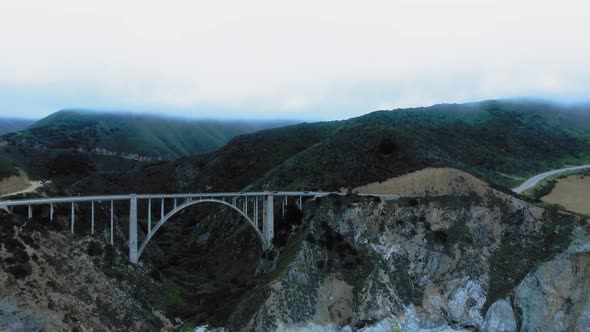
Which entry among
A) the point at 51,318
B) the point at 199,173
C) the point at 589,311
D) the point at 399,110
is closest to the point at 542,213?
the point at 589,311

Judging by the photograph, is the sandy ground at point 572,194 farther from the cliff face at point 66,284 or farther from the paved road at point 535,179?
the cliff face at point 66,284

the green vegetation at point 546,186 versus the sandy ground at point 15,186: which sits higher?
the sandy ground at point 15,186

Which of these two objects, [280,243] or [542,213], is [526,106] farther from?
[280,243]

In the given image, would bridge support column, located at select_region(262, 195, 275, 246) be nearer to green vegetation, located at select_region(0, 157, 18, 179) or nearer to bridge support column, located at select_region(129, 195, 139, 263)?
bridge support column, located at select_region(129, 195, 139, 263)

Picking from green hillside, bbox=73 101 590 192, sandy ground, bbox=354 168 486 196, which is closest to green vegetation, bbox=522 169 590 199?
green hillside, bbox=73 101 590 192

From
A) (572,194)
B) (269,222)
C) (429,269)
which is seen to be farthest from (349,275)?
(572,194)

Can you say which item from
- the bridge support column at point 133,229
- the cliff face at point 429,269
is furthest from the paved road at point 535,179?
the bridge support column at point 133,229

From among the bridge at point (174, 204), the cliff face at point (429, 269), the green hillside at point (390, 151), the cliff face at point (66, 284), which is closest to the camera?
the cliff face at point (66, 284)
